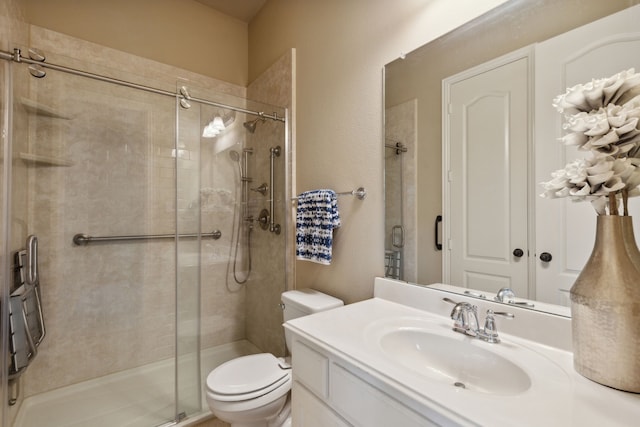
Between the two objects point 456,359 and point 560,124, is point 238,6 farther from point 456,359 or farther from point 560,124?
point 456,359

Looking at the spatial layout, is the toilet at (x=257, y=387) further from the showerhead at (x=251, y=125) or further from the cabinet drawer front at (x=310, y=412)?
the showerhead at (x=251, y=125)

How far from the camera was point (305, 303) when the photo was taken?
1527 mm

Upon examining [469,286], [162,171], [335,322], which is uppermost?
[162,171]

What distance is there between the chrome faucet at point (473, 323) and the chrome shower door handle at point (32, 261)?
2121 mm

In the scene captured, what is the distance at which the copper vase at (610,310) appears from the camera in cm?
61

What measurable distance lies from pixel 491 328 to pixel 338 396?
503mm

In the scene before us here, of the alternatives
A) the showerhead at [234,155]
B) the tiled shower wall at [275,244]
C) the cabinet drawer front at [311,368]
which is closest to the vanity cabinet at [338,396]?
the cabinet drawer front at [311,368]

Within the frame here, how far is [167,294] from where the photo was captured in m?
2.19

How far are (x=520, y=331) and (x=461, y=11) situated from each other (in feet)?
3.75

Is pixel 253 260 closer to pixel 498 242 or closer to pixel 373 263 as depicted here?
pixel 373 263

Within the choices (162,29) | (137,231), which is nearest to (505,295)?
(137,231)

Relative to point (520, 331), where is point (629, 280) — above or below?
above

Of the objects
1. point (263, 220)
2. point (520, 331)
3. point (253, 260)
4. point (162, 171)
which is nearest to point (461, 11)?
point (520, 331)

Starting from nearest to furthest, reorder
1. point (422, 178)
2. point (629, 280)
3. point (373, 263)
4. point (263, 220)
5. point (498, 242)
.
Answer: point (629, 280) → point (498, 242) → point (422, 178) → point (373, 263) → point (263, 220)
